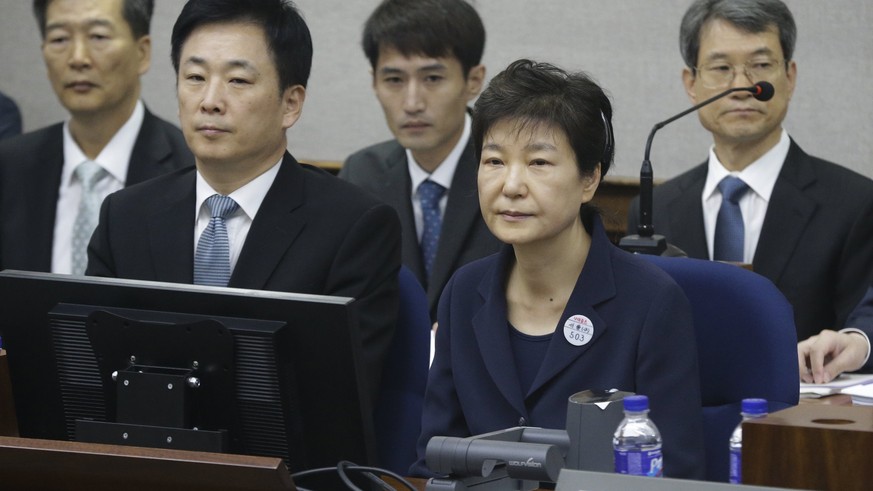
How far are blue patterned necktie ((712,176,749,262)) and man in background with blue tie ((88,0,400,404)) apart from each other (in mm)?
1197

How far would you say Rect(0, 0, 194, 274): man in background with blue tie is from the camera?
11.6 ft

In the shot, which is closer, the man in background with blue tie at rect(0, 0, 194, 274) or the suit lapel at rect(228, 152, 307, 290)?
the suit lapel at rect(228, 152, 307, 290)

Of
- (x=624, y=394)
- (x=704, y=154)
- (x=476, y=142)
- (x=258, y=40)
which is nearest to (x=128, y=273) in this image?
(x=258, y=40)

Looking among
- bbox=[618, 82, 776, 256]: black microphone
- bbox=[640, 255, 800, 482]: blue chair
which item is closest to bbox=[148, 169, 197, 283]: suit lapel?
bbox=[640, 255, 800, 482]: blue chair

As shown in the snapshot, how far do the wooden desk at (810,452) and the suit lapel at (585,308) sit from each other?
1.89 ft

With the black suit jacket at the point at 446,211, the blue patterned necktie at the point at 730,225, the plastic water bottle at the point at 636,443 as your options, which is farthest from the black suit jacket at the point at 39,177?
the plastic water bottle at the point at 636,443

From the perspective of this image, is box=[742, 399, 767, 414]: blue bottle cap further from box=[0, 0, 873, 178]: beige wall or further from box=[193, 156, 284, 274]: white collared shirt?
box=[0, 0, 873, 178]: beige wall

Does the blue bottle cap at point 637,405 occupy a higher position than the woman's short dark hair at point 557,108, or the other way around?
the woman's short dark hair at point 557,108

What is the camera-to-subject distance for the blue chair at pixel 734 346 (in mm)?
2037

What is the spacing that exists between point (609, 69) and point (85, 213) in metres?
1.86

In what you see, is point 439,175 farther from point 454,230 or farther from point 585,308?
point 585,308

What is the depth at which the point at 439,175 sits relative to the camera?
11.8 ft

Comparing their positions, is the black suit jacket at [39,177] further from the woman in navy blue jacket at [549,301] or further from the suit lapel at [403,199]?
the woman in navy blue jacket at [549,301]

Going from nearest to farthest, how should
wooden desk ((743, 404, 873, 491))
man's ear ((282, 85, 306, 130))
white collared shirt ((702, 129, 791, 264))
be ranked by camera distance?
wooden desk ((743, 404, 873, 491)) < man's ear ((282, 85, 306, 130)) < white collared shirt ((702, 129, 791, 264))
